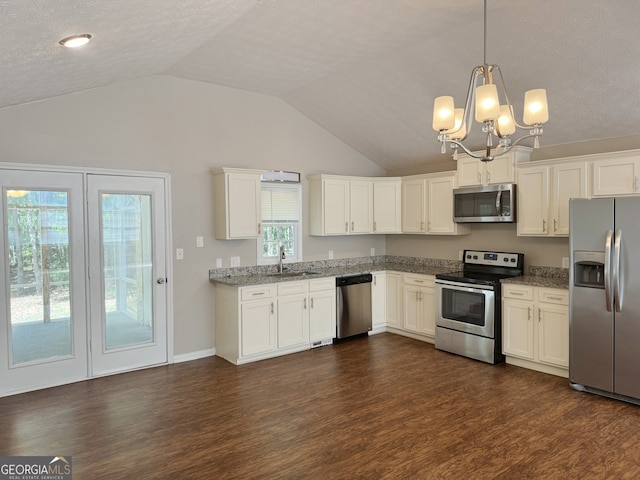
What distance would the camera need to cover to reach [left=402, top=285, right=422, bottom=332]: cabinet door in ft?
19.1

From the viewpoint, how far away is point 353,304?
5.88m

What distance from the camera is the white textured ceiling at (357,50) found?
274 centimetres

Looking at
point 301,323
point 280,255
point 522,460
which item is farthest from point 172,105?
point 522,460

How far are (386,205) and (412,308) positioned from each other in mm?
1461

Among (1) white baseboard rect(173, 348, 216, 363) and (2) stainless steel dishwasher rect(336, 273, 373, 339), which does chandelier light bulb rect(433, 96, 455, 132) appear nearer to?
(2) stainless steel dishwasher rect(336, 273, 373, 339)

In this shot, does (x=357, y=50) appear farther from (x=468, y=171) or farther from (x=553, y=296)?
(x=553, y=296)

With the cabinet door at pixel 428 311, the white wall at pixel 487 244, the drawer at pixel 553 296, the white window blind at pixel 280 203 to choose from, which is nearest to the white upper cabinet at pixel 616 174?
the white wall at pixel 487 244

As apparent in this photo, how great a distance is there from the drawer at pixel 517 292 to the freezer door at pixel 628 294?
34.0 inches

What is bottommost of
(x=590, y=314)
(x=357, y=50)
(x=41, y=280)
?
(x=590, y=314)

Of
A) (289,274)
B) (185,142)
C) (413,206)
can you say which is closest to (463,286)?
(413,206)

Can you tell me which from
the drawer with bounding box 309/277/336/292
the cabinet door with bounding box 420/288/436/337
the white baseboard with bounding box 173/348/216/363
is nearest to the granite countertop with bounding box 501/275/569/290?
the cabinet door with bounding box 420/288/436/337

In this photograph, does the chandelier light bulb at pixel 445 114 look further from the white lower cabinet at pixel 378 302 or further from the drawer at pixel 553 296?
the white lower cabinet at pixel 378 302

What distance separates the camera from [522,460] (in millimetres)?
2959

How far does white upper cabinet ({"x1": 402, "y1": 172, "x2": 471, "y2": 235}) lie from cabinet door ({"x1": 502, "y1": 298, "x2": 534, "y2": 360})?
1.30 metres
